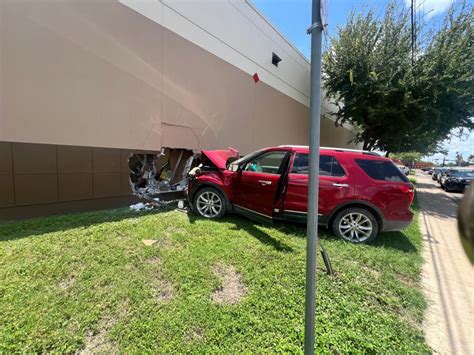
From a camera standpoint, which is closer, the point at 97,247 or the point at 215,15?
the point at 97,247

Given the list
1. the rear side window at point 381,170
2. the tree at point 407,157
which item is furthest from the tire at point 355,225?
the tree at point 407,157

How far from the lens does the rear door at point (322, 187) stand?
15.4 ft

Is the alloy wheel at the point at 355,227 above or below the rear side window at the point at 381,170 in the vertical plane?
below

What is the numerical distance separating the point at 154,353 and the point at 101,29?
634 cm

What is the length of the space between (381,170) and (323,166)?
1.05 m

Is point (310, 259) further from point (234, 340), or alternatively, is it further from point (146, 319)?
point (146, 319)

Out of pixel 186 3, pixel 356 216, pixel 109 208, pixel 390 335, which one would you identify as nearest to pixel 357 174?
pixel 356 216

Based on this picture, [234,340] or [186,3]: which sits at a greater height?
[186,3]

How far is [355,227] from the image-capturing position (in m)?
4.77

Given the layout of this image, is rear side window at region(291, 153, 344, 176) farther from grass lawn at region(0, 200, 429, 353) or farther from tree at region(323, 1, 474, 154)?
tree at region(323, 1, 474, 154)

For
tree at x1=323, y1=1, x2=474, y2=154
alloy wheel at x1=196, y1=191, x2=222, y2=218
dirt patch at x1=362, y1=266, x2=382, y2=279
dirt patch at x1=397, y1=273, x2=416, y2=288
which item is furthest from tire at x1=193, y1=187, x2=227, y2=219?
tree at x1=323, y1=1, x2=474, y2=154

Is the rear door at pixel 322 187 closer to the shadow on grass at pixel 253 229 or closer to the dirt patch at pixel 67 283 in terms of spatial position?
the shadow on grass at pixel 253 229

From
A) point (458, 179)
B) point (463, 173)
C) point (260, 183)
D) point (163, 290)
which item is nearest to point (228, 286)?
point (163, 290)

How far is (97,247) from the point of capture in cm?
368
